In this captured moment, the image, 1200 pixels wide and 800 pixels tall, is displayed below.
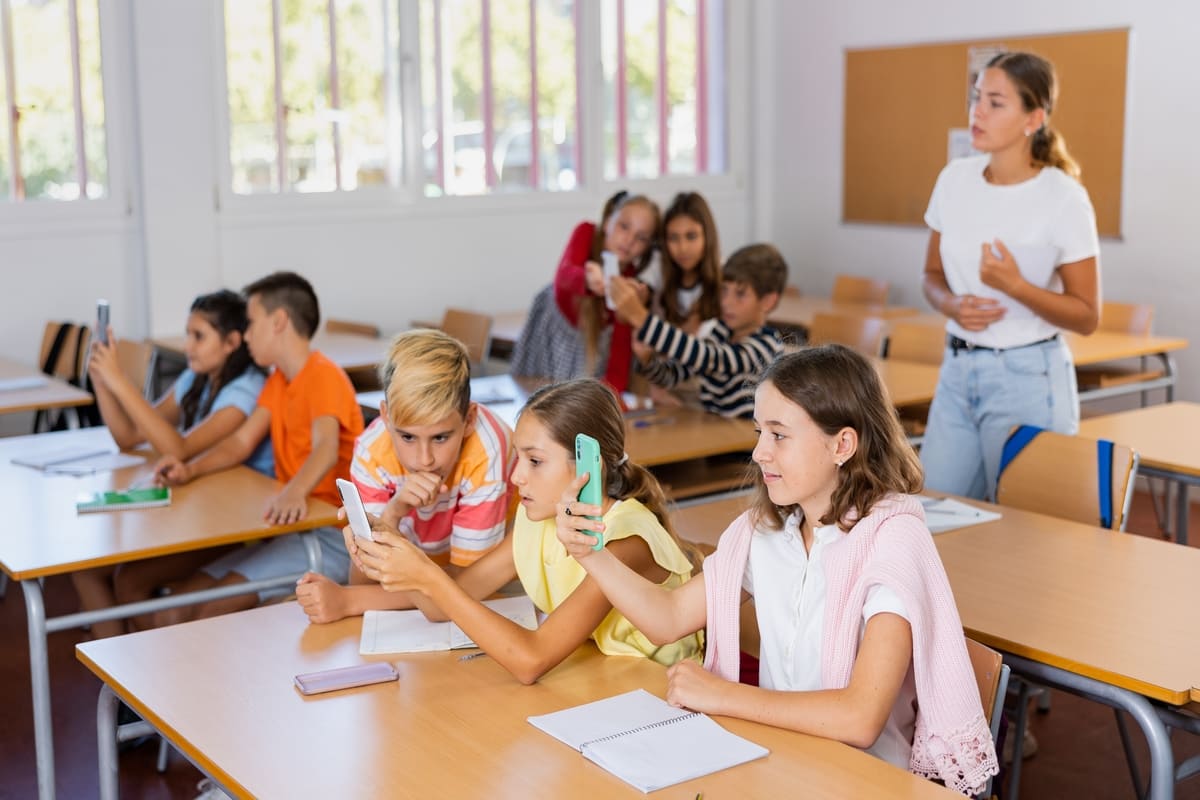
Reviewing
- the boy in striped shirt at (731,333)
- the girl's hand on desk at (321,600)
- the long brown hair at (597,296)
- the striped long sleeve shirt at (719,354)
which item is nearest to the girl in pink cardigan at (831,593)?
the girl's hand on desk at (321,600)

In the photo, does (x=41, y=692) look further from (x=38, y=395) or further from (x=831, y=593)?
(x=38, y=395)

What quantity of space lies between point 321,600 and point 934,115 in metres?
5.52

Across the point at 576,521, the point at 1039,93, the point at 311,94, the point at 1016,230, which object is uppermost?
the point at 311,94

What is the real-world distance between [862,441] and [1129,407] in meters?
4.89

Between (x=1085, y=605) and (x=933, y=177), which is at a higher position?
(x=933, y=177)

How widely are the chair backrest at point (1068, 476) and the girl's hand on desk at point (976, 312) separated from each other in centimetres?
28

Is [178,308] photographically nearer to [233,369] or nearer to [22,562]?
[233,369]

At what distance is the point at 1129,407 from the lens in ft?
21.1

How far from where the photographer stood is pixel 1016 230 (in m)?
3.35

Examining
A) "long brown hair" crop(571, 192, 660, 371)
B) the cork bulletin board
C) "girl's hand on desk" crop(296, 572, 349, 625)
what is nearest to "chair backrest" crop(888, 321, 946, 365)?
"long brown hair" crop(571, 192, 660, 371)

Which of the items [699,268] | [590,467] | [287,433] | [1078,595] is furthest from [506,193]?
[590,467]

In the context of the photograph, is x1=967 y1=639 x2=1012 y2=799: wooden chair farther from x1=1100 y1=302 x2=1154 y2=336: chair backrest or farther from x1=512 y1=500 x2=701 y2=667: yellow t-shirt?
x1=1100 y1=302 x2=1154 y2=336: chair backrest

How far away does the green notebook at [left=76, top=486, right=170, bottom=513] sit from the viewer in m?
3.21

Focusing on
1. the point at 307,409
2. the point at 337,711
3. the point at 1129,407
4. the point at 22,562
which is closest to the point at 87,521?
the point at 22,562
